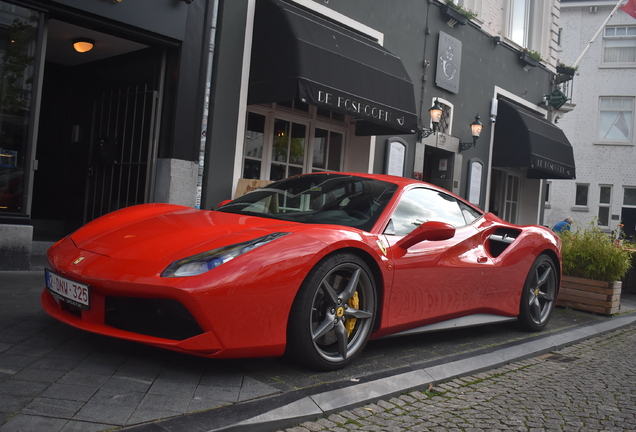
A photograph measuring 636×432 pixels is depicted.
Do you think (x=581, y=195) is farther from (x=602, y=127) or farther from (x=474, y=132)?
(x=474, y=132)

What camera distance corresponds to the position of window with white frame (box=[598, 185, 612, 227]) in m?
24.9

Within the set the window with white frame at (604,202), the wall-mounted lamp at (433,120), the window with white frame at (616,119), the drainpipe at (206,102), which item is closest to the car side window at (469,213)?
the drainpipe at (206,102)

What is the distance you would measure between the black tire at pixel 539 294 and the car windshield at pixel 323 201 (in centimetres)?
193

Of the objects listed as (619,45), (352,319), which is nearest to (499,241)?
(352,319)

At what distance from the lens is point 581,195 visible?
25.5 meters

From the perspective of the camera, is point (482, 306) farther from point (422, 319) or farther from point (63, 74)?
point (63, 74)

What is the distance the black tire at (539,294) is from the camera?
5188mm

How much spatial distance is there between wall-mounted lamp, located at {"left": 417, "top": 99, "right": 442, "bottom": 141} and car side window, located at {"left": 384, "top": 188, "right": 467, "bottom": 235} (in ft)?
22.4

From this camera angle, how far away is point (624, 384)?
12.9 ft

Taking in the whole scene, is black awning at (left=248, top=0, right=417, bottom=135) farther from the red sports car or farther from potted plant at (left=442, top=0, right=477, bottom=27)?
the red sports car

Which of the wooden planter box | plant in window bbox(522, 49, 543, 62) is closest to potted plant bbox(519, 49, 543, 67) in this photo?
plant in window bbox(522, 49, 543, 62)

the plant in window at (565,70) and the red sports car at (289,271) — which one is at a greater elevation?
the plant in window at (565,70)

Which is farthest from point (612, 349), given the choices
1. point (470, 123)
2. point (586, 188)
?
point (586, 188)

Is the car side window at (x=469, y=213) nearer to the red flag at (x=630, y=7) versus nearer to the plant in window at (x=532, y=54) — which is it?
the plant in window at (x=532, y=54)
